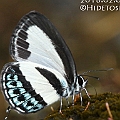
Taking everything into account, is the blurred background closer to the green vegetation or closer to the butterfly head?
the butterfly head

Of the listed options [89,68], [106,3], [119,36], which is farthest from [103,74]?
[106,3]

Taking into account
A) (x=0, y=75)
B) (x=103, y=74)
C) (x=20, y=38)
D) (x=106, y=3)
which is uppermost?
(x=106, y=3)

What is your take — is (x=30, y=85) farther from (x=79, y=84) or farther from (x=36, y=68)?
(x=79, y=84)

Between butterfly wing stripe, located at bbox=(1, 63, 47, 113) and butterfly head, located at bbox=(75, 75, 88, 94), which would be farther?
butterfly wing stripe, located at bbox=(1, 63, 47, 113)

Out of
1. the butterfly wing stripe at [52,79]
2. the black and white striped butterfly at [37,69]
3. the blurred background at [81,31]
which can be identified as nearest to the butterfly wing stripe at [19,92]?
the black and white striped butterfly at [37,69]

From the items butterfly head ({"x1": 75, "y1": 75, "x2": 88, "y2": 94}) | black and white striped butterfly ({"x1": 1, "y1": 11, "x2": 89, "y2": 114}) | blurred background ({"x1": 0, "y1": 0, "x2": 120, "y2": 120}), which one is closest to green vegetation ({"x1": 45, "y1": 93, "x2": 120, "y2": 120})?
butterfly head ({"x1": 75, "y1": 75, "x2": 88, "y2": 94})

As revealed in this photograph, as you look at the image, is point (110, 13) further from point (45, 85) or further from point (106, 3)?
point (45, 85)
